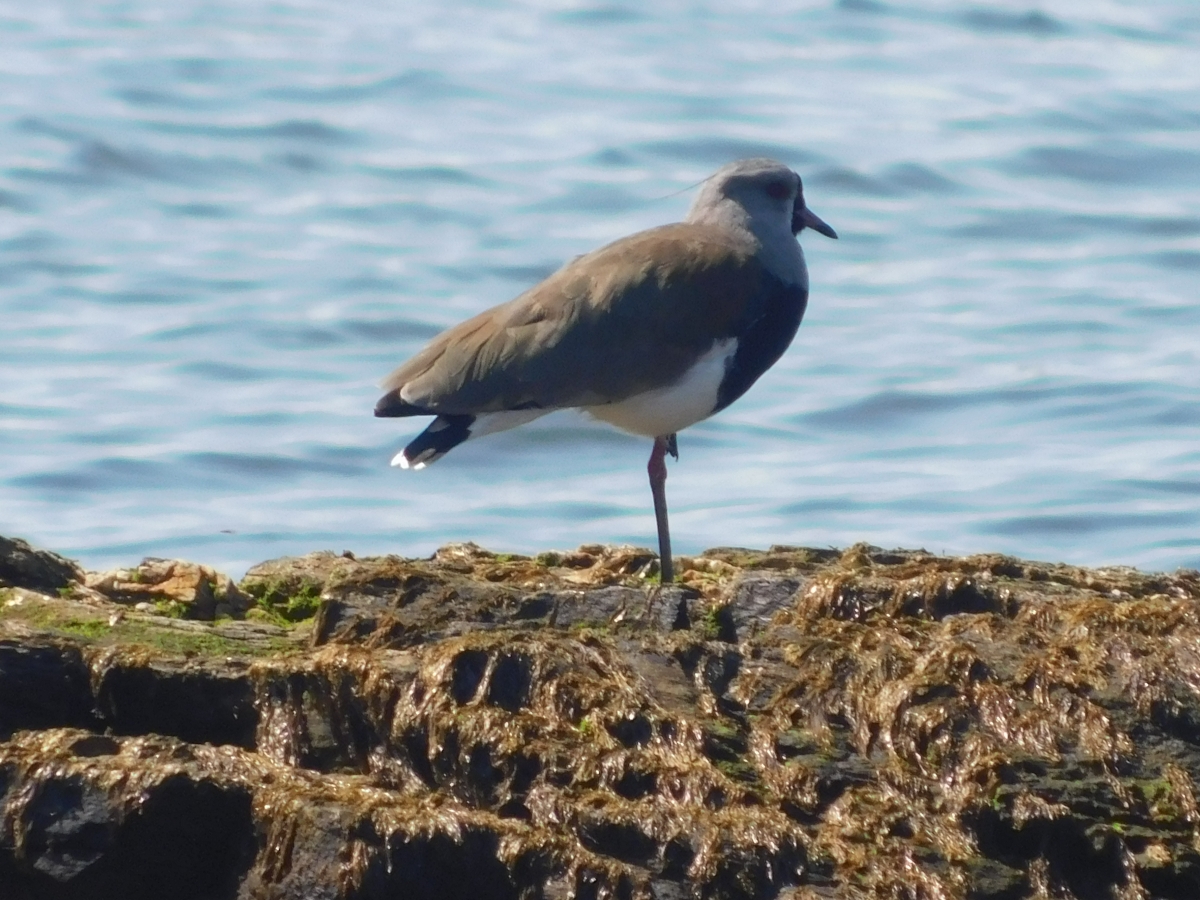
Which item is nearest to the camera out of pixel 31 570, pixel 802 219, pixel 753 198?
pixel 31 570

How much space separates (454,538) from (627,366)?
375cm

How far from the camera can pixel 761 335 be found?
7168 mm

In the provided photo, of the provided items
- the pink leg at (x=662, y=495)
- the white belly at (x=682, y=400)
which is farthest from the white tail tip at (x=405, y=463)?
the pink leg at (x=662, y=495)

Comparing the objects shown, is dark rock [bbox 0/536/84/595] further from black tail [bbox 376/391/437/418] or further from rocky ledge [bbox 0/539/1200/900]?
black tail [bbox 376/391/437/418]

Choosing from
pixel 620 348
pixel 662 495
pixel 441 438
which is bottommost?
pixel 662 495

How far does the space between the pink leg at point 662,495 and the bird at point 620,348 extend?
1 centimetres

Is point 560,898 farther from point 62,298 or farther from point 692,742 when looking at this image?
point 62,298

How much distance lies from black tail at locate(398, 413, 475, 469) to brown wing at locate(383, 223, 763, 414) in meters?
0.07

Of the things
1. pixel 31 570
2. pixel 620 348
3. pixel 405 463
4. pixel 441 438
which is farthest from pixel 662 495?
pixel 31 570

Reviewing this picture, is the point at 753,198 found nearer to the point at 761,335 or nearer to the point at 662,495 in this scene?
the point at 761,335

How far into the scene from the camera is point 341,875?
4.23 metres

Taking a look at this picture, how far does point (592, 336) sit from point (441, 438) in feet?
2.03

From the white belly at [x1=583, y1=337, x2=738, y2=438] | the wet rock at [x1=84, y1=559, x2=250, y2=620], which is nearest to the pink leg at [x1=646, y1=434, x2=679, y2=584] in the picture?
the white belly at [x1=583, y1=337, x2=738, y2=438]

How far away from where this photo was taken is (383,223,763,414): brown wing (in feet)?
22.4
